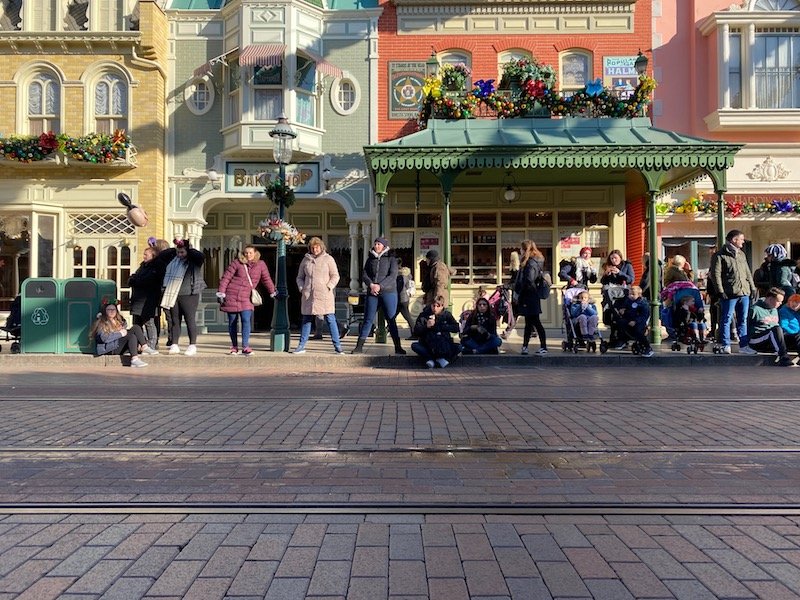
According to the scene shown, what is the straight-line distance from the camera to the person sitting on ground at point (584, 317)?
1108 cm

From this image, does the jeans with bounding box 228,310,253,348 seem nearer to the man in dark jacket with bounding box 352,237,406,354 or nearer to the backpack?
the man in dark jacket with bounding box 352,237,406,354

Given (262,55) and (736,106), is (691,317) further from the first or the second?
(262,55)

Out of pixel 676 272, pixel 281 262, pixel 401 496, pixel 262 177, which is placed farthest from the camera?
pixel 262 177

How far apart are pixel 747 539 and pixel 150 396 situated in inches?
237

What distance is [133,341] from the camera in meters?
10.2

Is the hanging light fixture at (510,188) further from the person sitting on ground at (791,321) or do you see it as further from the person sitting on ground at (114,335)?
the person sitting on ground at (114,335)

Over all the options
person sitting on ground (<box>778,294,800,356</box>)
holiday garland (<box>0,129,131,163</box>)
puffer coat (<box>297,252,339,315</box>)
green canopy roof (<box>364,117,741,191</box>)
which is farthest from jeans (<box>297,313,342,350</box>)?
holiday garland (<box>0,129,131,163</box>)

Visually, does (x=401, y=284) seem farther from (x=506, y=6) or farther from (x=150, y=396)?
(x=506, y=6)

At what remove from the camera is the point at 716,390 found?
7695 millimetres

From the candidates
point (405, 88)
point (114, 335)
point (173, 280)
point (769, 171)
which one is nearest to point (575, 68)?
point (405, 88)

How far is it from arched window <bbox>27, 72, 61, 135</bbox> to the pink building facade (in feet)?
49.1

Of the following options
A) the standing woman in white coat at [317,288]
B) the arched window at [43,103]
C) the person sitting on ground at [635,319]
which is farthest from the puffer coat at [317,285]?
the arched window at [43,103]

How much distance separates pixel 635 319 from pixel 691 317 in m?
1.13

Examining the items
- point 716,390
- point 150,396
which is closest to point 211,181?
point 150,396
